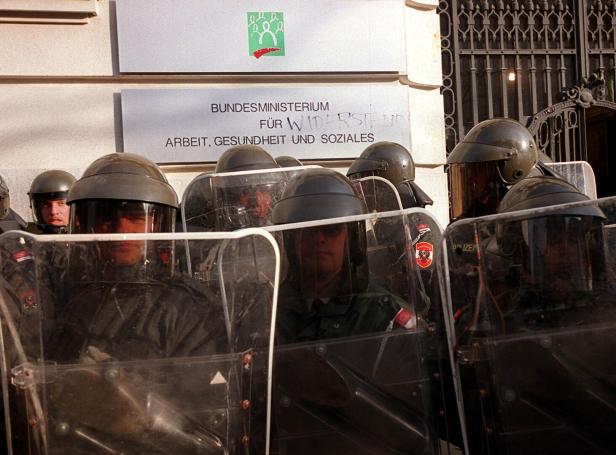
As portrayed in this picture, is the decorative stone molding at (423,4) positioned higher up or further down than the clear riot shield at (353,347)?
higher up

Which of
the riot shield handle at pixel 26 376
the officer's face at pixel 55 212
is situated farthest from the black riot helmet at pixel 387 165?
the riot shield handle at pixel 26 376

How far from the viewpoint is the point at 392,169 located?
5.89 metres

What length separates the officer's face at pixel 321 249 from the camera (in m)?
2.62

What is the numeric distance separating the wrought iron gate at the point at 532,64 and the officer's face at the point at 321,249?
5.92 m

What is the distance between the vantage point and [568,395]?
7.21 feet

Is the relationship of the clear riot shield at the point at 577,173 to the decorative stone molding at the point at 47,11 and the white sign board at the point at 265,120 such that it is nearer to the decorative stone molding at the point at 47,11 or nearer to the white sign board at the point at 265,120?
the white sign board at the point at 265,120

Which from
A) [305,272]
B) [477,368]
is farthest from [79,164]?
[477,368]

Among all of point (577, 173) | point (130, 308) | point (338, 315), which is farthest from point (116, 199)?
point (577, 173)

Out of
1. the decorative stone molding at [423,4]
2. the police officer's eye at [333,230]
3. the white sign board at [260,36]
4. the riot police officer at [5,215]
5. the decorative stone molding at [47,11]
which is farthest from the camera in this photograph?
the decorative stone molding at [423,4]

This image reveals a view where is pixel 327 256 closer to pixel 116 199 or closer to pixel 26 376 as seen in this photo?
pixel 116 199

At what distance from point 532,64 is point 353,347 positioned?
6.66m

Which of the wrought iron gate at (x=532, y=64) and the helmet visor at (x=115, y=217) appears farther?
the wrought iron gate at (x=532, y=64)

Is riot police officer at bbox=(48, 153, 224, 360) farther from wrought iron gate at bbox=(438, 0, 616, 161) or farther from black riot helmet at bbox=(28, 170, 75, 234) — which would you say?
wrought iron gate at bbox=(438, 0, 616, 161)

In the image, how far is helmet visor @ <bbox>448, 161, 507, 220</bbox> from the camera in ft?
13.9
